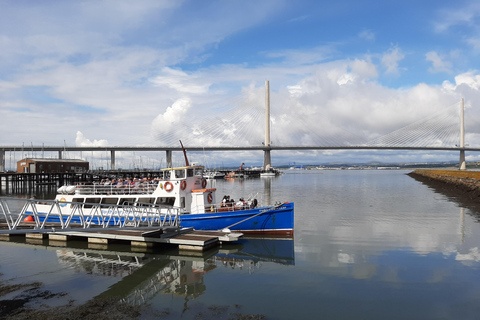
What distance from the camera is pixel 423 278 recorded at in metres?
12.2

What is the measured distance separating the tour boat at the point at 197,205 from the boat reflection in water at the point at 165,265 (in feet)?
4.01

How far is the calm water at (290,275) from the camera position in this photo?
9891mm

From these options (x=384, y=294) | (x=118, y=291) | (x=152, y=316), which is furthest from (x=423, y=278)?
(x=118, y=291)

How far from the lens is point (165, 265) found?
14312 millimetres

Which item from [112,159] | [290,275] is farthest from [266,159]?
[290,275]

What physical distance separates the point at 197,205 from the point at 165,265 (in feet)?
19.7

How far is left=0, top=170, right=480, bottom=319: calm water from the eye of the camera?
32.4ft

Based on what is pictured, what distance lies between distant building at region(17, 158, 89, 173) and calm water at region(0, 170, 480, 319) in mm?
64235

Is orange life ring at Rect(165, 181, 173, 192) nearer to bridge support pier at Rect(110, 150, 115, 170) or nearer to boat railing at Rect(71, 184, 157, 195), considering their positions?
boat railing at Rect(71, 184, 157, 195)

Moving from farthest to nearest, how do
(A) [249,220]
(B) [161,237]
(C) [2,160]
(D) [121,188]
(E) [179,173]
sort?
(C) [2,160], (D) [121,188], (E) [179,173], (A) [249,220], (B) [161,237]

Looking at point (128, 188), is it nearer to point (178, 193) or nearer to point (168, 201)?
point (168, 201)

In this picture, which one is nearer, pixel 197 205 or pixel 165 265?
pixel 165 265

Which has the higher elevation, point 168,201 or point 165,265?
point 168,201

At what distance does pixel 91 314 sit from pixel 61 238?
10763 mm
